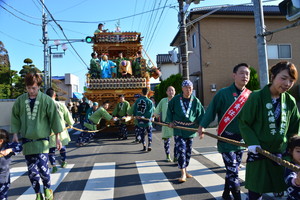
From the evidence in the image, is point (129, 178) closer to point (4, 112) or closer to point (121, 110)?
point (121, 110)

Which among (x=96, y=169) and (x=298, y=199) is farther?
(x=96, y=169)

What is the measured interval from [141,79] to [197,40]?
771 centimetres

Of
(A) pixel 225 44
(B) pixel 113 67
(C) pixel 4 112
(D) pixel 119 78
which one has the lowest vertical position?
(C) pixel 4 112

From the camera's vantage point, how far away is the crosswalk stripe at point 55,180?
3.66m

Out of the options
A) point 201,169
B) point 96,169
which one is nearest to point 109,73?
point 96,169

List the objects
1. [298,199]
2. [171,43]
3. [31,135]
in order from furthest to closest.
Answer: [171,43] < [31,135] < [298,199]

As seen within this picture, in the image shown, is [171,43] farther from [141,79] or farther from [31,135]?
[31,135]

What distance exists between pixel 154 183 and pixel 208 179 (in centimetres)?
96

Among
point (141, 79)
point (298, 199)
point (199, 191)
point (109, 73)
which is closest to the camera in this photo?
point (298, 199)

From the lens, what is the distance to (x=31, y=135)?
3.07m

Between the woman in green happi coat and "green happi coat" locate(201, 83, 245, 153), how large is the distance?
2.96 ft

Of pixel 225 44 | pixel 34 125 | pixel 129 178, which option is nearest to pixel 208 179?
pixel 129 178

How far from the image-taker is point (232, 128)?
10.3ft

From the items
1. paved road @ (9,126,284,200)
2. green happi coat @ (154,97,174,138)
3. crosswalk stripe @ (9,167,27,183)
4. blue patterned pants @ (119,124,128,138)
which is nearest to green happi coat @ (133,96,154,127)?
green happi coat @ (154,97,174,138)
